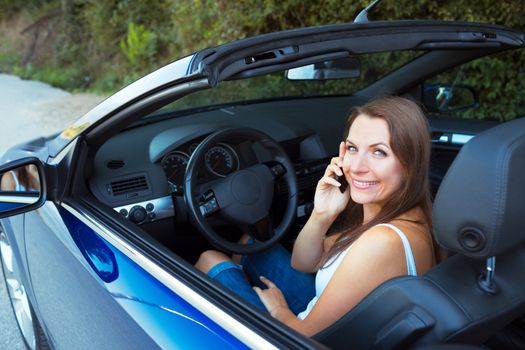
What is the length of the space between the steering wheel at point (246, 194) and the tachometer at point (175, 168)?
135 millimetres

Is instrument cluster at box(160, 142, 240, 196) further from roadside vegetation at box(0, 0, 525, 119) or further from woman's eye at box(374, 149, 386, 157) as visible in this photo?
roadside vegetation at box(0, 0, 525, 119)

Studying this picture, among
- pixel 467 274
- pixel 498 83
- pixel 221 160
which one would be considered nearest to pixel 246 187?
pixel 221 160

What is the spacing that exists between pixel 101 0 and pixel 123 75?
7.39 ft

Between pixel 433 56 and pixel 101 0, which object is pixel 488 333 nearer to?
pixel 433 56

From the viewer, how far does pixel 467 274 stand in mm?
1420

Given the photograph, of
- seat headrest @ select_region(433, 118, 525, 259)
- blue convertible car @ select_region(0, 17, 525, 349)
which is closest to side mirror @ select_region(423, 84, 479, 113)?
blue convertible car @ select_region(0, 17, 525, 349)

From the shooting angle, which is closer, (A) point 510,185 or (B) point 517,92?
(A) point 510,185

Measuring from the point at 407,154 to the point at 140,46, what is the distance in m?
10.5

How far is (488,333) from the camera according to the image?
145 centimetres

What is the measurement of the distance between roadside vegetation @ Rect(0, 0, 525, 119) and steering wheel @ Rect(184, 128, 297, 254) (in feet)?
12.3

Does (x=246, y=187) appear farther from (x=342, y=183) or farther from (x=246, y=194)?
(x=342, y=183)

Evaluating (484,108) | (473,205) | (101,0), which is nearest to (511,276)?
(473,205)

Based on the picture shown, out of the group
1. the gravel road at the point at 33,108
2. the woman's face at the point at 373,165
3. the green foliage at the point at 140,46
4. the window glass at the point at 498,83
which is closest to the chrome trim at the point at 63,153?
the woman's face at the point at 373,165

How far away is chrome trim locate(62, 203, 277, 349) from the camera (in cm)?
125
